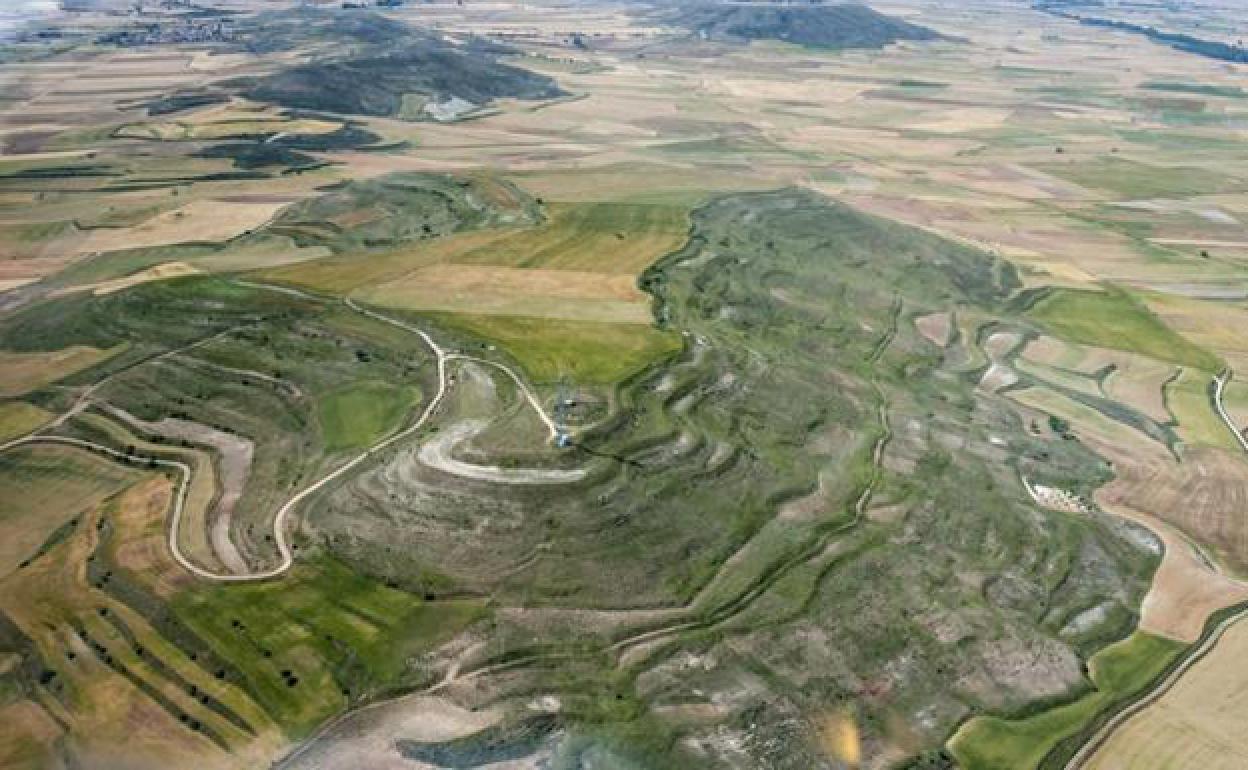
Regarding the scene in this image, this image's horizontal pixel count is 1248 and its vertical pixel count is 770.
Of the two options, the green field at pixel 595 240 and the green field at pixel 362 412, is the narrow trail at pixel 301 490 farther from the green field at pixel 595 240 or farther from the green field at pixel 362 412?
the green field at pixel 595 240

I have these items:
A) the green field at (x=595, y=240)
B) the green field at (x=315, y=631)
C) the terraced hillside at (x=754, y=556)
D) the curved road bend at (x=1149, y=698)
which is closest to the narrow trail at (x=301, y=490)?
the green field at (x=315, y=631)

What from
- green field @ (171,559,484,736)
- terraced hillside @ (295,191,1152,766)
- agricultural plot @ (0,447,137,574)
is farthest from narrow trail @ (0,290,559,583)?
terraced hillside @ (295,191,1152,766)

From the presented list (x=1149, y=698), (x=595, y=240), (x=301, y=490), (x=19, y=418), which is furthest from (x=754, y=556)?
(x=595, y=240)

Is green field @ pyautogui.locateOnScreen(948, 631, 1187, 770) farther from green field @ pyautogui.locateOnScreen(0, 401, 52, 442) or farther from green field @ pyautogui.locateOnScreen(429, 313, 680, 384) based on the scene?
green field @ pyautogui.locateOnScreen(0, 401, 52, 442)

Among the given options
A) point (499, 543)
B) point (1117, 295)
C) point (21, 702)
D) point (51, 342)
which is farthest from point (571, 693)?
point (1117, 295)

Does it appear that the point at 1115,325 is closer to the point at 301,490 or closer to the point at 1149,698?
the point at 1149,698

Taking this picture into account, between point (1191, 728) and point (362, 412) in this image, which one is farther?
point (362, 412)

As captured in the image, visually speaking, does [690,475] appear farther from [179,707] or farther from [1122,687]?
[179,707]
